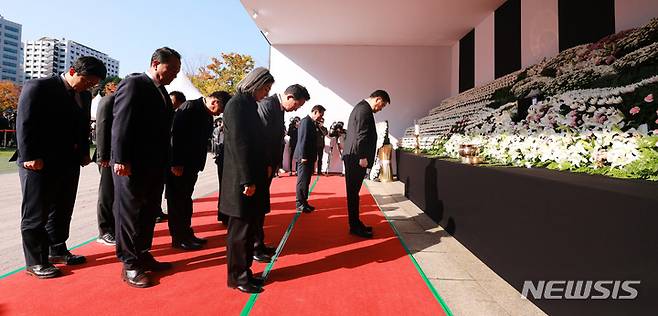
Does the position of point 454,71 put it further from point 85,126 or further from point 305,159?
point 85,126

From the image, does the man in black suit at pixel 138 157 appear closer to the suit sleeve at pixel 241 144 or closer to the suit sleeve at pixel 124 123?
the suit sleeve at pixel 124 123

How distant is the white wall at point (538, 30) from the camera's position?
6094 millimetres

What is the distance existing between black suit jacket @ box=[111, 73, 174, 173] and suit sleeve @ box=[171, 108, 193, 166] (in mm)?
750

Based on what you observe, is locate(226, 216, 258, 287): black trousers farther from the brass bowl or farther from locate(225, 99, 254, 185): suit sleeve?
the brass bowl

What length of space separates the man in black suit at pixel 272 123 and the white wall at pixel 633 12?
4471 millimetres

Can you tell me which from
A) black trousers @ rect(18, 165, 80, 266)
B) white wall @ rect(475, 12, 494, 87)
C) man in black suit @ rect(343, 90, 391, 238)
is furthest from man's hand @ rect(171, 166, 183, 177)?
white wall @ rect(475, 12, 494, 87)

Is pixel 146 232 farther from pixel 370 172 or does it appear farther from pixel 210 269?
pixel 370 172

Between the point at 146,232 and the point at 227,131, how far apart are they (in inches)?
39.1

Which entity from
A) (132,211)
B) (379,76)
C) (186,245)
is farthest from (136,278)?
(379,76)

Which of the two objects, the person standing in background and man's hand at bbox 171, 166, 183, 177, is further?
man's hand at bbox 171, 166, 183, 177

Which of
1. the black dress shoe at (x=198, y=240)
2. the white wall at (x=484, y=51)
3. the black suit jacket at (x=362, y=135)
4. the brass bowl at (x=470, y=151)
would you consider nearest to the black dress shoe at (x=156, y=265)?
the black dress shoe at (x=198, y=240)

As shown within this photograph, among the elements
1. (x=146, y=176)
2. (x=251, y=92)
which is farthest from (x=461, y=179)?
(x=146, y=176)

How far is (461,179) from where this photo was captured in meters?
3.28

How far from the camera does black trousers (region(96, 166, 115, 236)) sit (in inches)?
125
